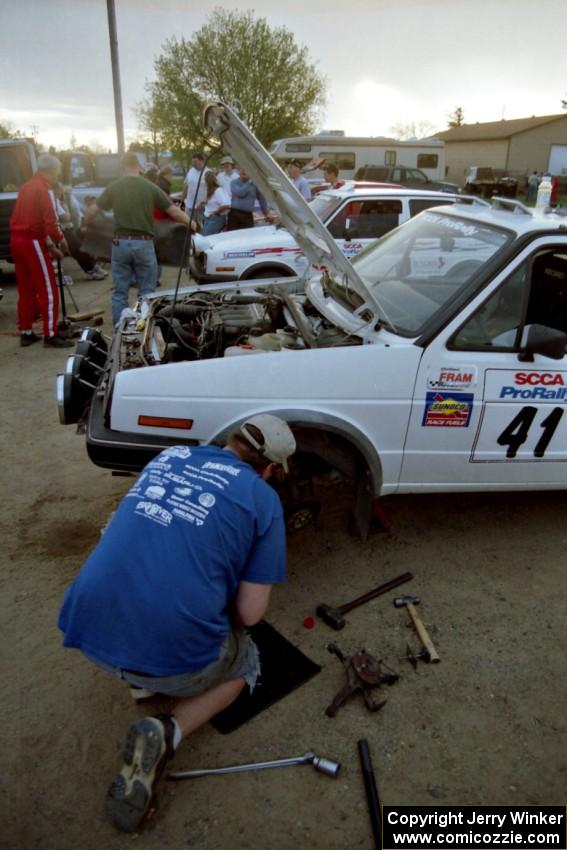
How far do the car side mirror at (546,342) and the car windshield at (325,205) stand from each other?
4611mm

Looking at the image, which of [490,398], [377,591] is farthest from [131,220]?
[377,591]

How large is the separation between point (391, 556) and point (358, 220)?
500cm

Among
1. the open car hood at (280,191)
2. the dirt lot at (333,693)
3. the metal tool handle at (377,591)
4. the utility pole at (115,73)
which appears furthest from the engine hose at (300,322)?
the utility pole at (115,73)

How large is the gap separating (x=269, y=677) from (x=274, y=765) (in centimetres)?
46

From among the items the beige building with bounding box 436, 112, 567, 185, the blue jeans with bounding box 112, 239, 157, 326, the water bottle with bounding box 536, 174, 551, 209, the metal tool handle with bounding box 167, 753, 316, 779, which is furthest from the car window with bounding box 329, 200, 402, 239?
the beige building with bounding box 436, 112, 567, 185

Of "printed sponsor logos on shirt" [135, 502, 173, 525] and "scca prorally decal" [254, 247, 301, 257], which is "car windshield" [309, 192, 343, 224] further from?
"printed sponsor logos on shirt" [135, 502, 173, 525]

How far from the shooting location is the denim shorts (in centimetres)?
214

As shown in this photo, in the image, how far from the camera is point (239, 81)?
121 ft

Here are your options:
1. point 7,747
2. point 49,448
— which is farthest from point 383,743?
point 49,448

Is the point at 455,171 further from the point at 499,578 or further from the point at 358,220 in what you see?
the point at 499,578

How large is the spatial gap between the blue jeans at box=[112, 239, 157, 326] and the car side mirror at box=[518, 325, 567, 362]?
450 cm

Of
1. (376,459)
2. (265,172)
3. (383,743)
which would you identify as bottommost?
(383,743)

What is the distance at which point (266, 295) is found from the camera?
14.4 ft

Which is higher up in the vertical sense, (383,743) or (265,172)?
(265,172)
